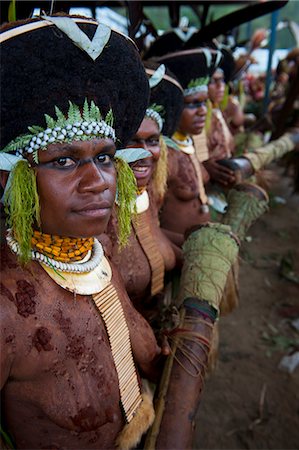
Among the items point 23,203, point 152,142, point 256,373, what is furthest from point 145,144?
point 256,373

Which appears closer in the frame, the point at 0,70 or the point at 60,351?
the point at 0,70

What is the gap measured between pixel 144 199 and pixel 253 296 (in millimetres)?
2765

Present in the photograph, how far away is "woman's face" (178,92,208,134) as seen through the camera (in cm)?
296

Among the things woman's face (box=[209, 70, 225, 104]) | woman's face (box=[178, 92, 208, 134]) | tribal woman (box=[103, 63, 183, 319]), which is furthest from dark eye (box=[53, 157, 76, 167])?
woman's face (box=[209, 70, 225, 104])

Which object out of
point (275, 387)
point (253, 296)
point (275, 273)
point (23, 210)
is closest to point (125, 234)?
point (23, 210)

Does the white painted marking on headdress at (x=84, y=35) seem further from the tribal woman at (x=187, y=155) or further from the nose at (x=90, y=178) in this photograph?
the tribal woman at (x=187, y=155)

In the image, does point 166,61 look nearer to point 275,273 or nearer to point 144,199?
point 144,199

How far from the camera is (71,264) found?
1318 millimetres

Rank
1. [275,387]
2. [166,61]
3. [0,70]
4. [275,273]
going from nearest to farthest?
1. [0,70]
2. [166,61]
3. [275,387]
4. [275,273]

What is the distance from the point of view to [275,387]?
324 centimetres

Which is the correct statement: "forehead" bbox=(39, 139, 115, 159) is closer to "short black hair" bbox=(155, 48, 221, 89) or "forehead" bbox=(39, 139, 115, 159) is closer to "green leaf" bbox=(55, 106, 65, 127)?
"green leaf" bbox=(55, 106, 65, 127)

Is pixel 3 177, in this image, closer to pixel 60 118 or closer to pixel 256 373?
pixel 60 118

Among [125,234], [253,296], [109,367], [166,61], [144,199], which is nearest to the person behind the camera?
[109,367]

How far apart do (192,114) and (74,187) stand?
1970 mm
